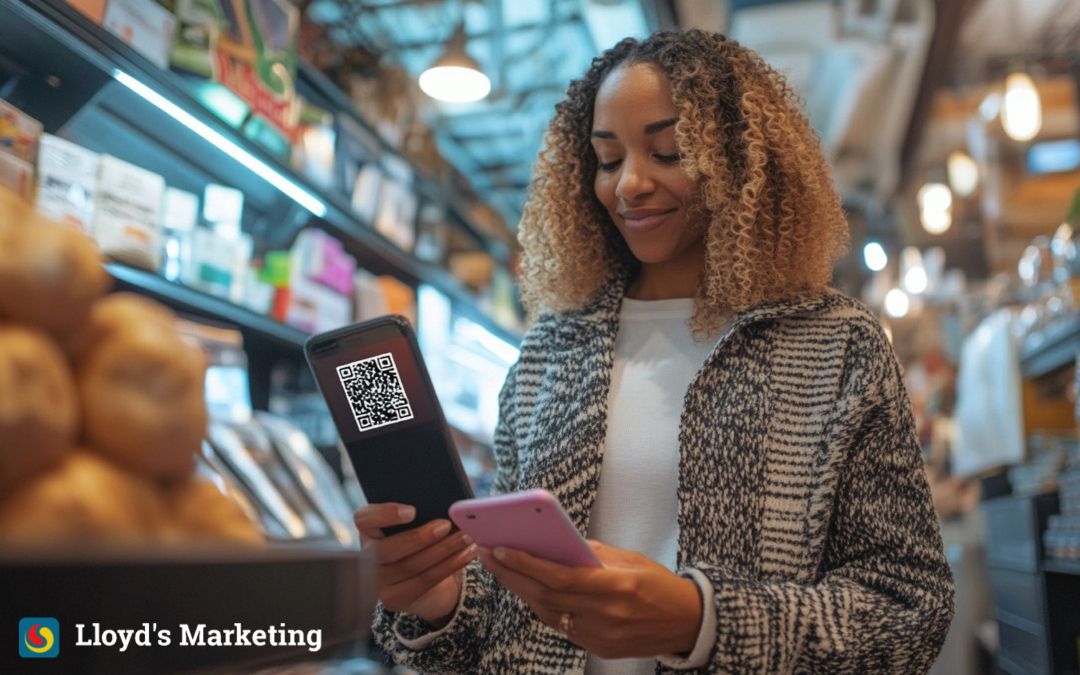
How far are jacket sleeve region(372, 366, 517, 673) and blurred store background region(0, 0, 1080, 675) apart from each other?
0.37m

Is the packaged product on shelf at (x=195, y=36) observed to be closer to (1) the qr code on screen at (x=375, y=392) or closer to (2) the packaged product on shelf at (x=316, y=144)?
(2) the packaged product on shelf at (x=316, y=144)

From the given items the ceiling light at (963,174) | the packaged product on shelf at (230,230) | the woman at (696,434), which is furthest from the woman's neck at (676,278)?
the ceiling light at (963,174)

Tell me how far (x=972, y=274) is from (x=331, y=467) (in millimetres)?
9331

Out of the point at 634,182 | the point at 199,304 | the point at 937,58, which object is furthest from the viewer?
the point at 937,58

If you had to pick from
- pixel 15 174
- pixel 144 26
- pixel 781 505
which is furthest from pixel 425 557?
pixel 144 26

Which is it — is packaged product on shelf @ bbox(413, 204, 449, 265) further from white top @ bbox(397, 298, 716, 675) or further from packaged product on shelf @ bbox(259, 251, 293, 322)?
white top @ bbox(397, 298, 716, 675)

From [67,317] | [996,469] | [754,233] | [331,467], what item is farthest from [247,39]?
[996,469]

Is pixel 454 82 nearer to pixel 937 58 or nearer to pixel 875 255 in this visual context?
pixel 937 58

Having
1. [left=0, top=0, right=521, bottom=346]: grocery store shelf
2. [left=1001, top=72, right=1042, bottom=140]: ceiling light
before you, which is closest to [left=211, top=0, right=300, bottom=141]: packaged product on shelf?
[left=0, top=0, right=521, bottom=346]: grocery store shelf

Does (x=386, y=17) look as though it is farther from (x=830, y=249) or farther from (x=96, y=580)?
(x=96, y=580)

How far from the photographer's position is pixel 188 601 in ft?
1.50

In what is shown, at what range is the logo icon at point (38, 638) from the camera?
0.42 m

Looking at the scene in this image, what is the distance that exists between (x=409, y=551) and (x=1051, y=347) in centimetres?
267

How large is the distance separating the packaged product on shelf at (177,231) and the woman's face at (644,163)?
1241mm
